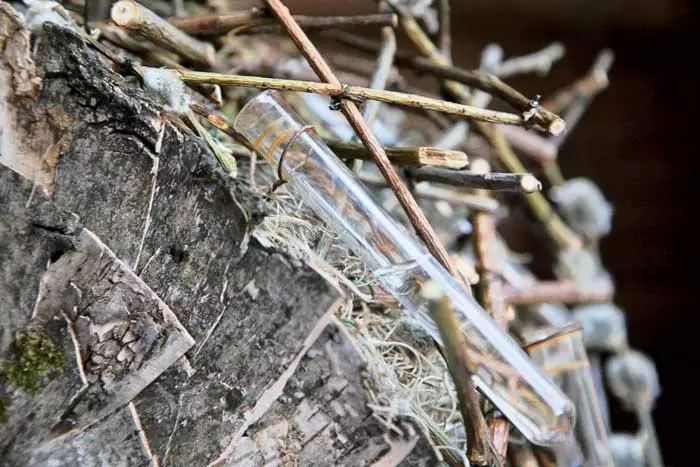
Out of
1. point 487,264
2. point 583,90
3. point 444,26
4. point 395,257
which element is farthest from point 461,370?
point 583,90

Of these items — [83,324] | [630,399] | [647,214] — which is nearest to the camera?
[83,324]

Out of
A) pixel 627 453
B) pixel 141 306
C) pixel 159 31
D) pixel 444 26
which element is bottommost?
pixel 627 453

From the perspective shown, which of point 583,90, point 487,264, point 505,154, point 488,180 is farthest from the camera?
point 583,90

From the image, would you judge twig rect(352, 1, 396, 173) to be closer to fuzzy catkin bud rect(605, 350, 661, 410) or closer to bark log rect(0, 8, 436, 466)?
bark log rect(0, 8, 436, 466)

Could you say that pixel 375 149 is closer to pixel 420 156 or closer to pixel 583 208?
pixel 420 156

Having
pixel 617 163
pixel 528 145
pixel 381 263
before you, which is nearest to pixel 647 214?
pixel 617 163

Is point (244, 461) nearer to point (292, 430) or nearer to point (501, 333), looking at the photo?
point (292, 430)
